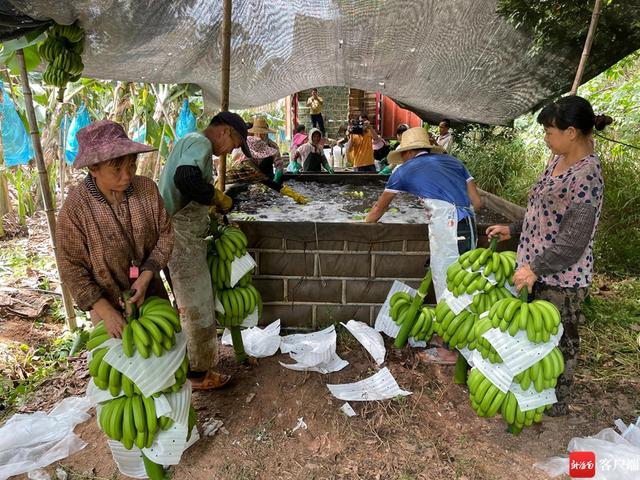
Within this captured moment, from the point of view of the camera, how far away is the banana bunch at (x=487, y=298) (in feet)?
7.70

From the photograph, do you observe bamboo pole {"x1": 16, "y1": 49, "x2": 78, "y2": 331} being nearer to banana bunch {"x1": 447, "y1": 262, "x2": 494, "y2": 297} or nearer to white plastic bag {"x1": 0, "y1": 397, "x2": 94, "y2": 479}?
white plastic bag {"x1": 0, "y1": 397, "x2": 94, "y2": 479}

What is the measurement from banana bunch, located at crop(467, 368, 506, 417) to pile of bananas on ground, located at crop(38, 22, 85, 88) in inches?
129

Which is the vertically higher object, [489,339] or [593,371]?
[489,339]

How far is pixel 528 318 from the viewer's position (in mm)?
2012

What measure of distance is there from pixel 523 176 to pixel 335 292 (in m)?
5.05

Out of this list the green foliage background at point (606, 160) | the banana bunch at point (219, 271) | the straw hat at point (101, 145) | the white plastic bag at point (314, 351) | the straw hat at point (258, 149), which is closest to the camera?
the straw hat at point (101, 145)

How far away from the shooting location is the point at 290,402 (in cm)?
284

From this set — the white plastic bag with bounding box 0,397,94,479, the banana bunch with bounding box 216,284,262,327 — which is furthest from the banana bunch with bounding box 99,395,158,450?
the banana bunch with bounding box 216,284,262,327

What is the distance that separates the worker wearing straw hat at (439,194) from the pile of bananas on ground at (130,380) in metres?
1.95

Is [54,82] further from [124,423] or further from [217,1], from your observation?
[124,423]

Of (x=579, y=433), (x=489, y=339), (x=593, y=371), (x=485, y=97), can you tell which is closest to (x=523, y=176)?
(x=485, y=97)

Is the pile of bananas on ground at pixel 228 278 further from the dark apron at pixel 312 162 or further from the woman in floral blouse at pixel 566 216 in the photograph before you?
the dark apron at pixel 312 162

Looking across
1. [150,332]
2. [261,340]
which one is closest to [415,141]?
→ [261,340]

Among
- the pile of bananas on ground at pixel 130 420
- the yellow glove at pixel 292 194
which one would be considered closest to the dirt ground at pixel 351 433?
the pile of bananas on ground at pixel 130 420
